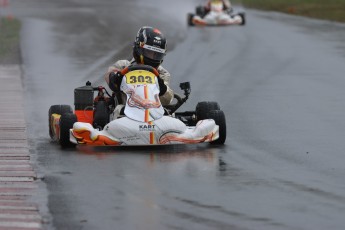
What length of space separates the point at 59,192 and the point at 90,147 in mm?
3010

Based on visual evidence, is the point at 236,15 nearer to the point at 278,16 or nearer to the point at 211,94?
the point at 278,16

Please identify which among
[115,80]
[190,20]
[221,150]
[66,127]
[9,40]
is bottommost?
[221,150]

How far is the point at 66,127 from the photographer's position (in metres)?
13.1

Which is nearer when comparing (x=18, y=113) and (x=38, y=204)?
(x=38, y=204)

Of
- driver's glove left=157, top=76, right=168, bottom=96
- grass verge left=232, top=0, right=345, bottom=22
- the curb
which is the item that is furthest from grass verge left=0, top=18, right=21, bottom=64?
driver's glove left=157, top=76, right=168, bottom=96

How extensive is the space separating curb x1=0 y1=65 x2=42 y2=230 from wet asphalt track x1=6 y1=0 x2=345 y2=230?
0.14m

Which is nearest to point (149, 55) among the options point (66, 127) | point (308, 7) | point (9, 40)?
point (66, 127)

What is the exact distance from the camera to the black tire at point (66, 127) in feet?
43.0

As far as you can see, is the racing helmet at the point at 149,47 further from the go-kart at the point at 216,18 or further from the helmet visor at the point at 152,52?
the go-kart at the point at 216,18

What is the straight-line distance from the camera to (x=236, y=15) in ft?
117

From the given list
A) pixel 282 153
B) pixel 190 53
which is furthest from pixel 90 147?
pixel 190 53

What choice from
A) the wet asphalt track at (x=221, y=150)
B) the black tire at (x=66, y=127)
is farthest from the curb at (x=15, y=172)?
the black tire at (x=66, y=127)

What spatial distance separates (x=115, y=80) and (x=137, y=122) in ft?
3.66

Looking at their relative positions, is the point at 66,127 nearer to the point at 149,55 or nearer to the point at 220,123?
the point at 149,55
